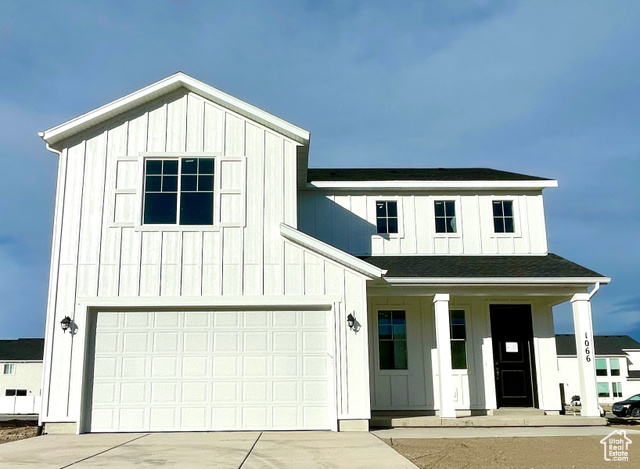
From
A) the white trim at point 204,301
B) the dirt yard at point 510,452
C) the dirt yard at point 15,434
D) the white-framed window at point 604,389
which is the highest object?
the white trim at point 204,301

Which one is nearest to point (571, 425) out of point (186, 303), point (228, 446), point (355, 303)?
point (355, 303)

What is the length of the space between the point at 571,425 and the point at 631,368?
4042 cm

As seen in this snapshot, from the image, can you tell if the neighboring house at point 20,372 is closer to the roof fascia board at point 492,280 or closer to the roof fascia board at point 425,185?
Answer: the roof fascia board at point 425,185

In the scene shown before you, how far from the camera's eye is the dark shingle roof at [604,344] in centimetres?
4308

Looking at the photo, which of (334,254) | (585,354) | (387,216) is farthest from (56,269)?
(585,354)

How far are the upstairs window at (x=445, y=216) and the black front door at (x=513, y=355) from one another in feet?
7.96

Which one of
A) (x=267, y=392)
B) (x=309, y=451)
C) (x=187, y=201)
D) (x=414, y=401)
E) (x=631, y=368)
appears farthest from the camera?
(x=631, y=368)

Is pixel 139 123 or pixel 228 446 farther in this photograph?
pixel 139 123

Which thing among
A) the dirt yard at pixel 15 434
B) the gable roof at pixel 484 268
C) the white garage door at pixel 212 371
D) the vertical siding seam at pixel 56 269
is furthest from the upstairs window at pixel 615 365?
the vertical siding seam at pixel 56 269

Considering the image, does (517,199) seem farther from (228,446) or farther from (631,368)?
(631,368)

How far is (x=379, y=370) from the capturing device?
14727mm

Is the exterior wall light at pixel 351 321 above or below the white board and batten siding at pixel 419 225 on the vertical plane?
below

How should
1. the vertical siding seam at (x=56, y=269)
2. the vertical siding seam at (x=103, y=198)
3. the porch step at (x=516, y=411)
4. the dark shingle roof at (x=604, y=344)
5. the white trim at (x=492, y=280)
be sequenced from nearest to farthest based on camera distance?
the vertical siding seam at (x=56, y=269), the vertical siding seam at (x=103, y=198), the white trim at (x=492, y=280), the porch step at (x=516, y=411), the dark shingle roof at (x=604, y=344)

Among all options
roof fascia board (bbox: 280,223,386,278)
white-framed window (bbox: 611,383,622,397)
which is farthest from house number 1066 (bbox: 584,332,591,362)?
white-framed window (bbox: 611,383,622,397)
